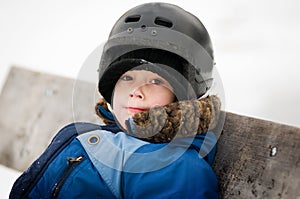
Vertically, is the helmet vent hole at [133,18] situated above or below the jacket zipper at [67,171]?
above

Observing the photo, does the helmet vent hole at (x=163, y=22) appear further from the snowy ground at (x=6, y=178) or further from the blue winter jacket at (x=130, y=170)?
the snowy ground at (x=6, y=178)

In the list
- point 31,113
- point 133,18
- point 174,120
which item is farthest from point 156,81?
point 31,113

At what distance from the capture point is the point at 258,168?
3.81 ft

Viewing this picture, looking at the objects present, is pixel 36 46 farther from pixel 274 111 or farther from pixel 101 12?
pixel 274 111

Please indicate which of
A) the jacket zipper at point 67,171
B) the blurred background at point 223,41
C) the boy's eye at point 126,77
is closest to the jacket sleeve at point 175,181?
the jacket zipper at point 67,171

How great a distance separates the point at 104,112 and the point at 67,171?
31 centimetres

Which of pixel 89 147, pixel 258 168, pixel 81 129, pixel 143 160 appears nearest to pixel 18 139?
pixel 81 129

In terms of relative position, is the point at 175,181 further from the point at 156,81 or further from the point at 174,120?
the point at 156,81

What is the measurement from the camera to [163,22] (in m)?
1.36

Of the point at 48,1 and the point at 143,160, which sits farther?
the point at 48,1

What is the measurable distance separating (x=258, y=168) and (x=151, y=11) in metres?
0.58

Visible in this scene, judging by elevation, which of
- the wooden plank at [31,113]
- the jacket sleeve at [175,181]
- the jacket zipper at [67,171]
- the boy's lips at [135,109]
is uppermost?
the boy's lips at [135,109]

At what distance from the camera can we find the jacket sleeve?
1091 millimetres

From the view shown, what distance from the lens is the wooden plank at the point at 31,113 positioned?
2.12 meters
